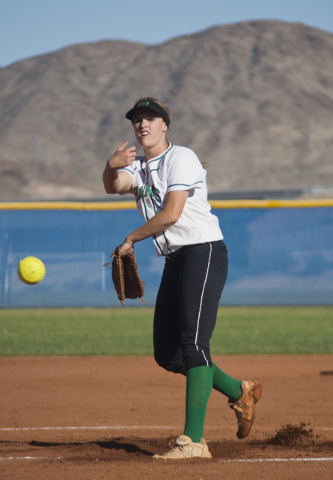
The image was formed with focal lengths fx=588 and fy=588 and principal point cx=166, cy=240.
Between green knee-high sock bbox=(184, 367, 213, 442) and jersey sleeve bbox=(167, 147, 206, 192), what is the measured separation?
0.96m

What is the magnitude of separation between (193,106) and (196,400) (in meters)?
77.5

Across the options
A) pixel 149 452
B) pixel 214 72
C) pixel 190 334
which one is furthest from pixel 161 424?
pixel 214 72

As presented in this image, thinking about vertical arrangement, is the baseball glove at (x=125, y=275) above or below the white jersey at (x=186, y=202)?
below

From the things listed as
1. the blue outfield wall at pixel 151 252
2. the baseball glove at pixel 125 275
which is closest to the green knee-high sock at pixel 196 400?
the baseball glove at pixel 125 275

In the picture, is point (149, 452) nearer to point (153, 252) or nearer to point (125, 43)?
point (153, 252)

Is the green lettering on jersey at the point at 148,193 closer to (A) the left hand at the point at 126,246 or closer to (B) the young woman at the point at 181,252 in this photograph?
(B) the young woman at the point at 181,252

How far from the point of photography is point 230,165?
6681 cm

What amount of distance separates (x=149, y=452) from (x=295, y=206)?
8.75m

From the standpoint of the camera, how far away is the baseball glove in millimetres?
3314

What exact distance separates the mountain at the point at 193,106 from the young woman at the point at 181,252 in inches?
2317

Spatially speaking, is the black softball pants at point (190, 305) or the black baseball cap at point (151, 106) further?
the black baseball cap at point (151, 106)

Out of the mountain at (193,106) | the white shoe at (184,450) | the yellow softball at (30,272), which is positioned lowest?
the white shoe at (184,450)

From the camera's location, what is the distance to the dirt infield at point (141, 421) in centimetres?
293

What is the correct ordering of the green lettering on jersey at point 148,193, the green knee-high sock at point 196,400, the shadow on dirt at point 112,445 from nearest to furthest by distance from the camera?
the green knee-high sock at point 196,400 → the green lettering on jersey at point 148,193 → the shadow on dirt at point 112,445
